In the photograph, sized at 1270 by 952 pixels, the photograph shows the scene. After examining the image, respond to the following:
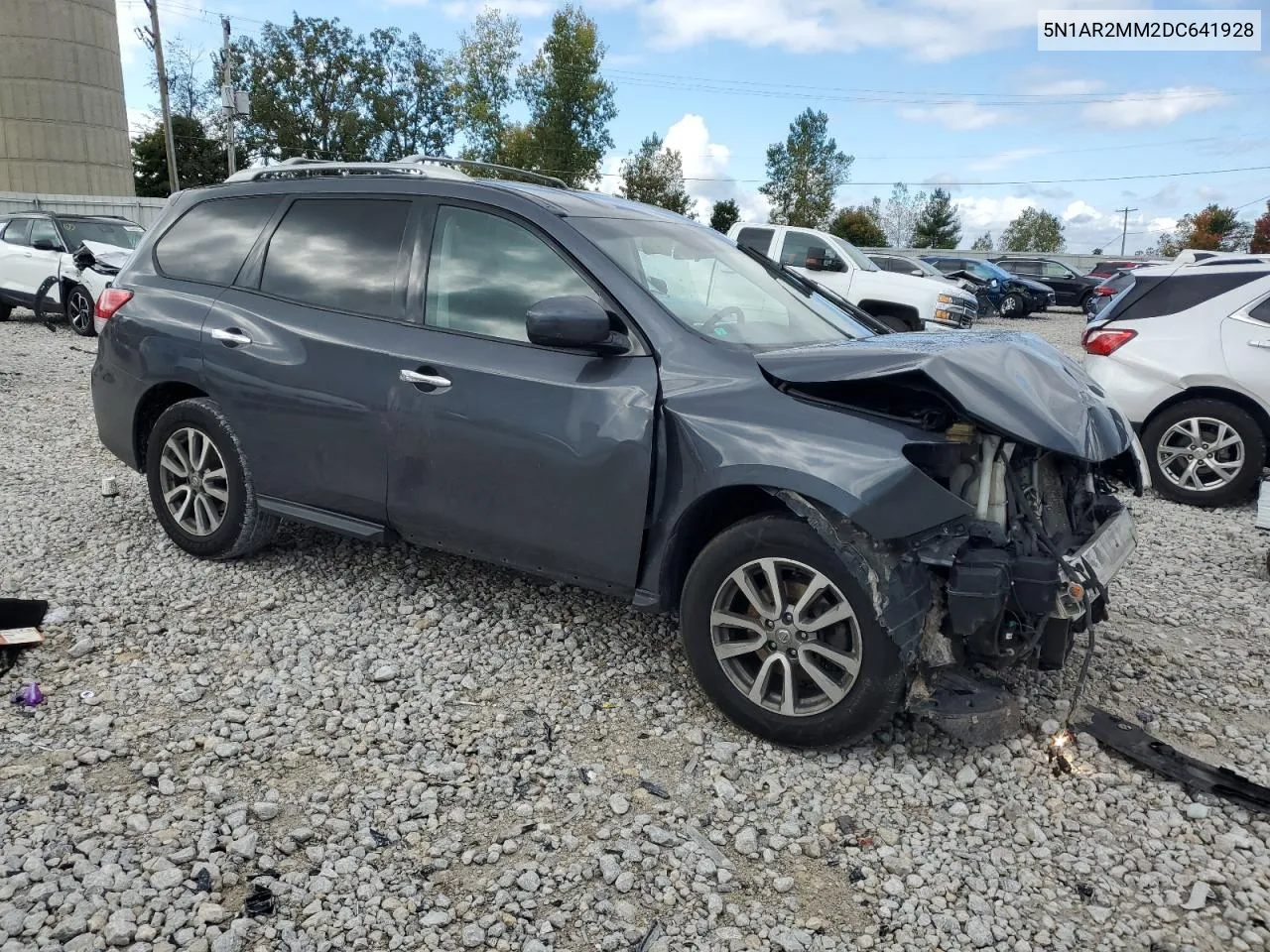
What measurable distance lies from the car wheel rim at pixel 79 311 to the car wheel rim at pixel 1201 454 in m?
13.8

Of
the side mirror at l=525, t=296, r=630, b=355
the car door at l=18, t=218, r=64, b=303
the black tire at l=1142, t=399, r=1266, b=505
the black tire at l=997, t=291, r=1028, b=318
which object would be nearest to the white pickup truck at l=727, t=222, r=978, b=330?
the black tire at l=1142, t=399, r=1266, b=505

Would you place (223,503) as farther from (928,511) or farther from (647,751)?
(928,511)

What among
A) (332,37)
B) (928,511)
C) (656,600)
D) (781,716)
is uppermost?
(332,37)

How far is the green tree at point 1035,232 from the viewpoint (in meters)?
95.8

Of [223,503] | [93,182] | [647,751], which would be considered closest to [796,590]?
[647,751]

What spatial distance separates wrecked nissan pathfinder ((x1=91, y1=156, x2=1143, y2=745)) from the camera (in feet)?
9.83

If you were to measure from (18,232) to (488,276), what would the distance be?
568 inches

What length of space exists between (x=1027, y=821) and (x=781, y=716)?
81cm

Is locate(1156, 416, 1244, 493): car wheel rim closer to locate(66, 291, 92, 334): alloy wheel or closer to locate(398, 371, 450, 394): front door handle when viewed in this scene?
locate(398, 371, 450, 394): front door handle

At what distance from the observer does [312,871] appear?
2617 mm

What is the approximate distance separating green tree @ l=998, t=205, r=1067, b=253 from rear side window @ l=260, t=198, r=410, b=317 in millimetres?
100460

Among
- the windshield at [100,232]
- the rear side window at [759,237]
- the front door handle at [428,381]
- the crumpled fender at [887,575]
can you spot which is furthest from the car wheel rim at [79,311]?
the crumpled fender at [887,575]

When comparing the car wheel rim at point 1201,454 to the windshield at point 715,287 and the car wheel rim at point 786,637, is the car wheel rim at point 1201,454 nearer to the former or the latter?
the windshield at point 715,287

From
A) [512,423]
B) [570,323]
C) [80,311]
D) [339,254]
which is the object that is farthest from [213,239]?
[80,311]
